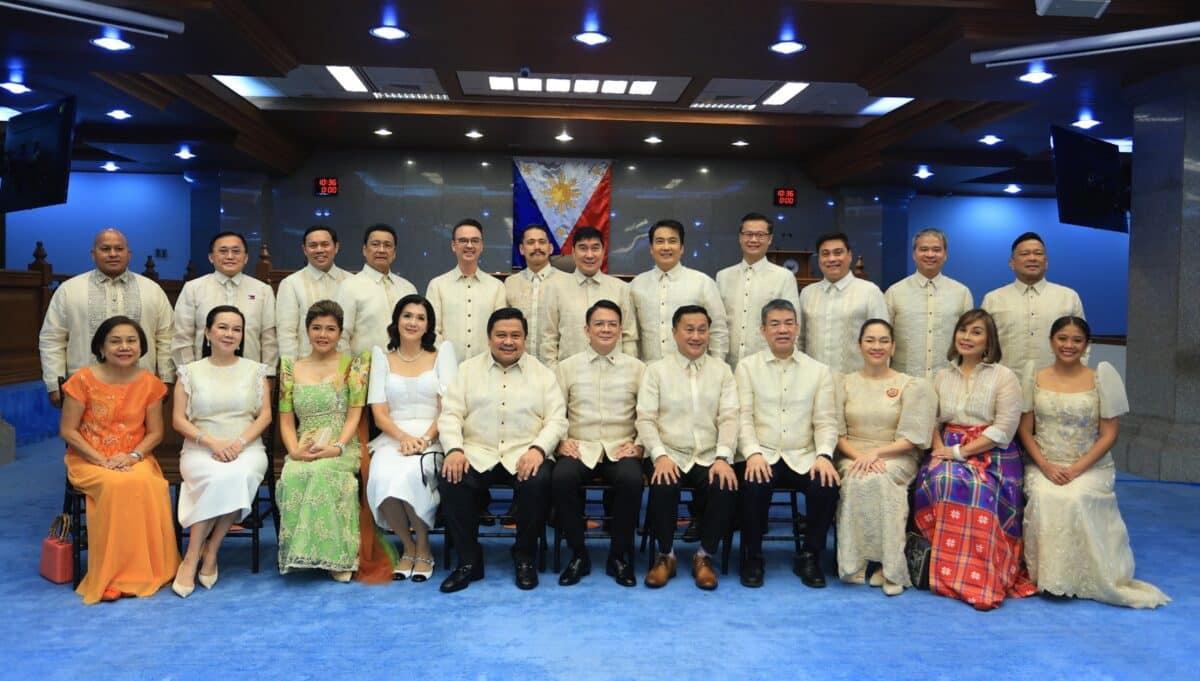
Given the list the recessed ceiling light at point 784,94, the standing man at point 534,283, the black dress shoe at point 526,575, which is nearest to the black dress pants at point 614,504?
the black dress shoe at point 526,575

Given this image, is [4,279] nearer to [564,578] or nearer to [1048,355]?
[564,578]

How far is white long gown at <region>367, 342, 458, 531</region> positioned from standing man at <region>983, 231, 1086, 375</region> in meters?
3.07

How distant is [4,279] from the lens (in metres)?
7.59

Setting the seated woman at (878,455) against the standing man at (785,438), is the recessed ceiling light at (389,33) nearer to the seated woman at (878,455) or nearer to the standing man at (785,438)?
the standing man at (785,438)

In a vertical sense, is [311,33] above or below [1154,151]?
above

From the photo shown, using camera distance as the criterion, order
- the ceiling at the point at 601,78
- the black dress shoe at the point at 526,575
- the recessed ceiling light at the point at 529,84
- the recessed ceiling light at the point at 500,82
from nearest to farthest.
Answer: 1. the black dress shoe at the point at 526,575
2. the ceiling at the point at 601,78
3. the recessed ceiling light at the point at 500,82
4. the recessed ceiling light at the point at 529,84

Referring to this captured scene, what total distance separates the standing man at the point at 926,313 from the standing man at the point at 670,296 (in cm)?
100

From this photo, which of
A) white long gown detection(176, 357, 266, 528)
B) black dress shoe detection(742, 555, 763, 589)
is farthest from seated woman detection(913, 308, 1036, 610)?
white long gown detection(176, 357, 266, 528)

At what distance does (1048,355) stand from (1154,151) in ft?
10.6

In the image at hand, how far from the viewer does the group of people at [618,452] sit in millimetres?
3961

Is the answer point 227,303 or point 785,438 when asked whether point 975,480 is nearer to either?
point 785,438

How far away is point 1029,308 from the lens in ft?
16.1

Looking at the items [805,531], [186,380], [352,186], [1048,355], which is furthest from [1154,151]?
[352,186]

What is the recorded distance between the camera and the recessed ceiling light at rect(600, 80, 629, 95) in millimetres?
8703
